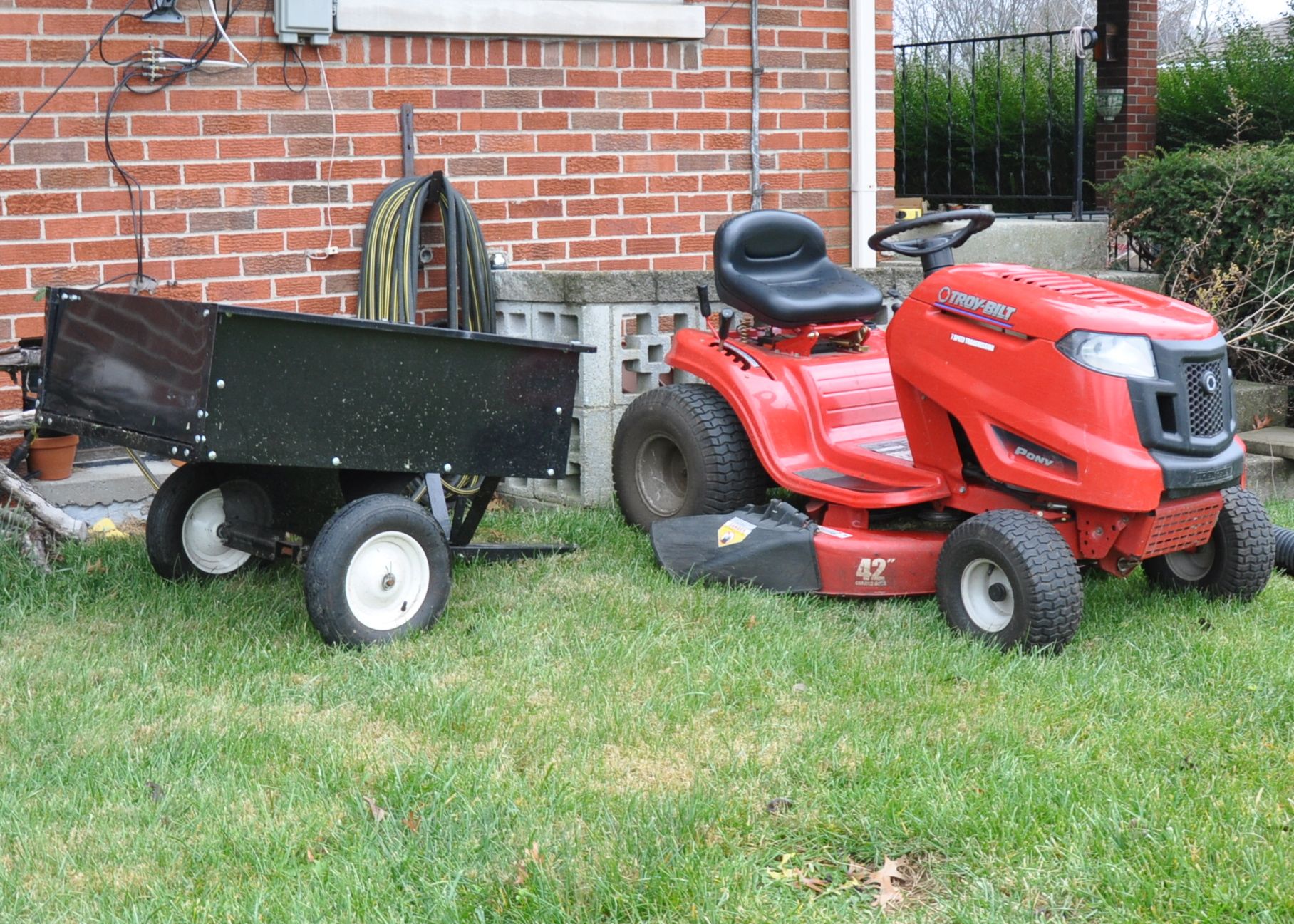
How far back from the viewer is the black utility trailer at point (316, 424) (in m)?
3.92

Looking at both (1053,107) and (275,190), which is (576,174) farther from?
(1053,107)

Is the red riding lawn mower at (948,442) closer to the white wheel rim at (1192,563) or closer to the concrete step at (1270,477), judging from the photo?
the white wheel rim at (1192,563)

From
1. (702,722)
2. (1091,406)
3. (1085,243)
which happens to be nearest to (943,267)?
(1091,406)

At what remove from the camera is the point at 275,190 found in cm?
592

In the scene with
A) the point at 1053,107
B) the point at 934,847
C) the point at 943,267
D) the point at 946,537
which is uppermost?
the point at 1053,107

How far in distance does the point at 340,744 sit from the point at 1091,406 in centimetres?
207

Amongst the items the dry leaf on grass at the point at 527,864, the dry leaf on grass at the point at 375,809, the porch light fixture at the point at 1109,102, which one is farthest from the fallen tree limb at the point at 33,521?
the porch light fixture at the point at 1109,102

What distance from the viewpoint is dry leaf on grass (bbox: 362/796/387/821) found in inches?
121

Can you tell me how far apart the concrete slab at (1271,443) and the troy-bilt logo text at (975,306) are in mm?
3125

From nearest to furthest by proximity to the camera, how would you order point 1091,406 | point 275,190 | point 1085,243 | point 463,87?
point 1091,406 < point 275,190 < point 463,87 < point 1085,243

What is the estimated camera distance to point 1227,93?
1145 cm

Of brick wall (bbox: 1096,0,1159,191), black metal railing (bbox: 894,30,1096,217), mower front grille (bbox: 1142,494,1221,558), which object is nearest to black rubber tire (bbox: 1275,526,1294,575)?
mower front grille (bbox: 1142,494,1221,558)

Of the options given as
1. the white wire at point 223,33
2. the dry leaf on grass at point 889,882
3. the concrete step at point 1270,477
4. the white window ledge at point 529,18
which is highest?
the white window ledge at point 529,18

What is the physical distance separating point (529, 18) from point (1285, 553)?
11.9ft
